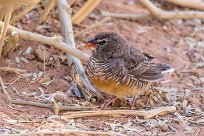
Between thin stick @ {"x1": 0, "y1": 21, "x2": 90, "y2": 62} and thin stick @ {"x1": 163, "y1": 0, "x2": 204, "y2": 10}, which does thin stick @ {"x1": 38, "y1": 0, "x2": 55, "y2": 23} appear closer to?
thin stick @ {"x1": 0, "y1": 21, "x2": 90, "y2": 62}

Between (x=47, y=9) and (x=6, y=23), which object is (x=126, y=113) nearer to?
(x=6, y=23)

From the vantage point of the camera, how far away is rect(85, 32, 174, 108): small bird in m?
5.33

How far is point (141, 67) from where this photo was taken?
568 centimetres

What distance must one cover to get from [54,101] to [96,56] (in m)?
0.57

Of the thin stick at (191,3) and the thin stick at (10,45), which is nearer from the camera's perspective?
the thin stick at (10,45)

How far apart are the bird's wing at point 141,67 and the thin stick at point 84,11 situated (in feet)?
3.38

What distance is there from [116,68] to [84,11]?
1553 millimetres

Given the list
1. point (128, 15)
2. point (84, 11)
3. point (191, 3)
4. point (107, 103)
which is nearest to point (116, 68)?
point (107, 103)

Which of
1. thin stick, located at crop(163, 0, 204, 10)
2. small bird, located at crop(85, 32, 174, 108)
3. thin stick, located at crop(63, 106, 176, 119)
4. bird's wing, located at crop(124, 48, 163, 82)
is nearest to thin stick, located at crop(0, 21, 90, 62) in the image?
small bird, located at crop(85, 32, 174, 108)

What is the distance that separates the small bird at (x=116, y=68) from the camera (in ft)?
17.5

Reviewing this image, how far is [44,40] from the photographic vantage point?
17.5 feet

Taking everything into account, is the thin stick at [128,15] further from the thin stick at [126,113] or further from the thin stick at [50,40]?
the thin stick at [126,113]

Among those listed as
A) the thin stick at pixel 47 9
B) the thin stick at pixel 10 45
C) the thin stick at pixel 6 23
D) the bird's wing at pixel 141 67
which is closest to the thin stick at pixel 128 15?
the thin stick at pixel 47 9

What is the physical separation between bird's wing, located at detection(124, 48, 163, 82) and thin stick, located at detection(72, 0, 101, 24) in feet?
3.38
